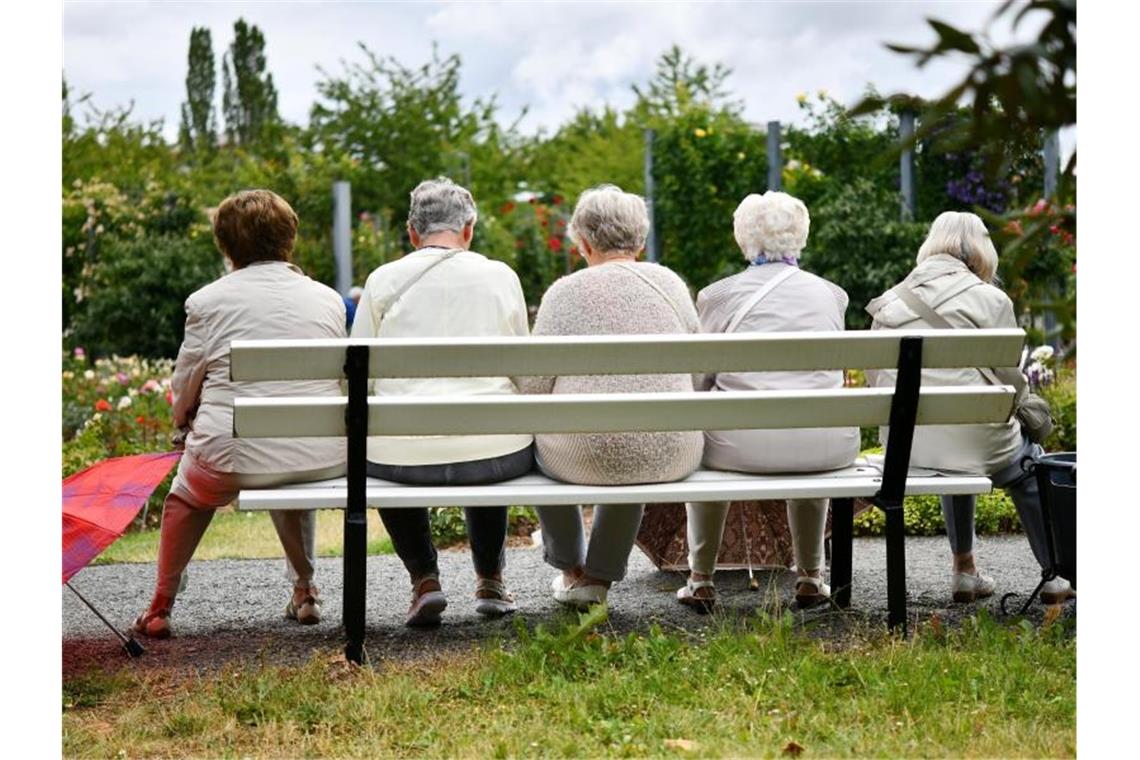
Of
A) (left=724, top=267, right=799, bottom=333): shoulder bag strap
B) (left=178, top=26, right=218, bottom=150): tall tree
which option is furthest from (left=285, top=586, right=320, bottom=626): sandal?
(left=178, top=26, right=218, bottom=150): tall tree

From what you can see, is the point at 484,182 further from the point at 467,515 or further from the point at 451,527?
the point at 467,515

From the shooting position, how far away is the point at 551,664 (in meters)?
3.56

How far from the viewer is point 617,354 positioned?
3.65 meters

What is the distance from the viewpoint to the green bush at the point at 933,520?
20.1ft

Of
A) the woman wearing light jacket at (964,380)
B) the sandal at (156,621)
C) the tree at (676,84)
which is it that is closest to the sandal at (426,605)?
the sandal at (156,621)

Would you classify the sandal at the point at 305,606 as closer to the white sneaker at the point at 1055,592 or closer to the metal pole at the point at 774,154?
the white sneaker at the point at 1055,592

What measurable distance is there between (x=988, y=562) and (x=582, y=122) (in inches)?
702

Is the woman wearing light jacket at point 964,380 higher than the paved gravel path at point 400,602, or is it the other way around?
the woman wearing light jacket at point 964,380

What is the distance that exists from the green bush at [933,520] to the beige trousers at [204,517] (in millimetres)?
2554

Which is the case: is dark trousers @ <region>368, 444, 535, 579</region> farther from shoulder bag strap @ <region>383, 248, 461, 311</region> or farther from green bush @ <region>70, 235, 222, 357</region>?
green bush @ <region>70, 235, 222, 357</region>
